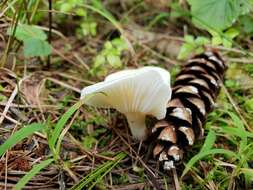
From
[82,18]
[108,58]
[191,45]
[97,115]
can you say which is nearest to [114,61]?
[108,58]

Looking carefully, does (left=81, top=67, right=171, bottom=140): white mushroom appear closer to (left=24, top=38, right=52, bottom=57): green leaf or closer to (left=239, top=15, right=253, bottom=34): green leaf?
(left=24, top=38, right=52, bottom=57): green leaf

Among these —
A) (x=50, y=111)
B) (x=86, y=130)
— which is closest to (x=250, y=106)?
(x=86, y=130)

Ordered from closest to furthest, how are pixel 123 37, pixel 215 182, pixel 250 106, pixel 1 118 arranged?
pixel 215 182, pixel 1 118, pixel 250 106, pixel 123 37

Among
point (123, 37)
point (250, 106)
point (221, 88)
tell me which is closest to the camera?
point (250, 106)

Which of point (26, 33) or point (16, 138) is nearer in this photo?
point (16, 138)

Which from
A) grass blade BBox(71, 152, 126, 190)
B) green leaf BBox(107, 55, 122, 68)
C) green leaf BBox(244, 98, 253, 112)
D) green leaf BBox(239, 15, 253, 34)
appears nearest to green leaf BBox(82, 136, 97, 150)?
grass blade BBox(71, 152, 126, 190)

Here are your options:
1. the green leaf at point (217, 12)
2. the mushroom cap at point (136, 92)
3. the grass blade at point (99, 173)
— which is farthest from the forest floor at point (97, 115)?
the green leaf at point (217, 12)

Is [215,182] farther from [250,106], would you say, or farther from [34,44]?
[34,44]

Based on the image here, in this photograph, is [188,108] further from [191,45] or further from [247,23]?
[247,23]
